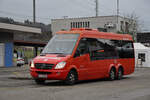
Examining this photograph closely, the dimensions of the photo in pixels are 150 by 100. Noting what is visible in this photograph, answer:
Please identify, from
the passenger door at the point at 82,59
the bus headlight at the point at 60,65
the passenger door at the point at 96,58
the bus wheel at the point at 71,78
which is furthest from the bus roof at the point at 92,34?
the bus headlight at the point at 60,65

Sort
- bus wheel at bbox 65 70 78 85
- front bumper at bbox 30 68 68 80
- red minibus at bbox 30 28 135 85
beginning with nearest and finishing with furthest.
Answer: front bumper at bbox 30 68 68 80
red minibus at bbox 30 28 135 85
bus wheel at bbox 65 70 78 85

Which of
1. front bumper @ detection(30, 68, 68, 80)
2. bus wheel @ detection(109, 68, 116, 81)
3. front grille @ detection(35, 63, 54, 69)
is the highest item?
front grille @ detection(35, 63, 54, 69)

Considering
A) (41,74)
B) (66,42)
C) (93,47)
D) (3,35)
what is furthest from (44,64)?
(3,35)

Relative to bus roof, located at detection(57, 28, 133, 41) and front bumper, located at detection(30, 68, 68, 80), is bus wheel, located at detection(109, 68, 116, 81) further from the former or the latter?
front bumper, located at detection(30, 68, 68, 80)

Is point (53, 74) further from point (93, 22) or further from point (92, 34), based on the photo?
point (93, 22)

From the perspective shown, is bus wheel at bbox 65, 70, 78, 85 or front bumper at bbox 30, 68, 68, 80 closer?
front bumper at bbox 30, 68, 68, 80

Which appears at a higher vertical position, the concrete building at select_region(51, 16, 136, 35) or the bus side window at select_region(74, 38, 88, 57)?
the concrete building at select_region(51, 16, 136, 35)

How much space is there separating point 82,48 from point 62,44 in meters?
1.08

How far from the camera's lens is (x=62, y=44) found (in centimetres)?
1744

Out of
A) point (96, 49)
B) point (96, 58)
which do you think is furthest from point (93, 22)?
point (96, 58)

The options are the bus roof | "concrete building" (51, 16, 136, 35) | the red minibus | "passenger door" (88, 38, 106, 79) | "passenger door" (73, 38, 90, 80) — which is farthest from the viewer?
"concrete building" (51, 16, 136, 35)

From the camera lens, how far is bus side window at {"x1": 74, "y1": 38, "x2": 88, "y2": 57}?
57.0ft

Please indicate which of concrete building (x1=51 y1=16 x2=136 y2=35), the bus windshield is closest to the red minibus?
the bus windshield

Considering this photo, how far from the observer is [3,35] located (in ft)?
112
